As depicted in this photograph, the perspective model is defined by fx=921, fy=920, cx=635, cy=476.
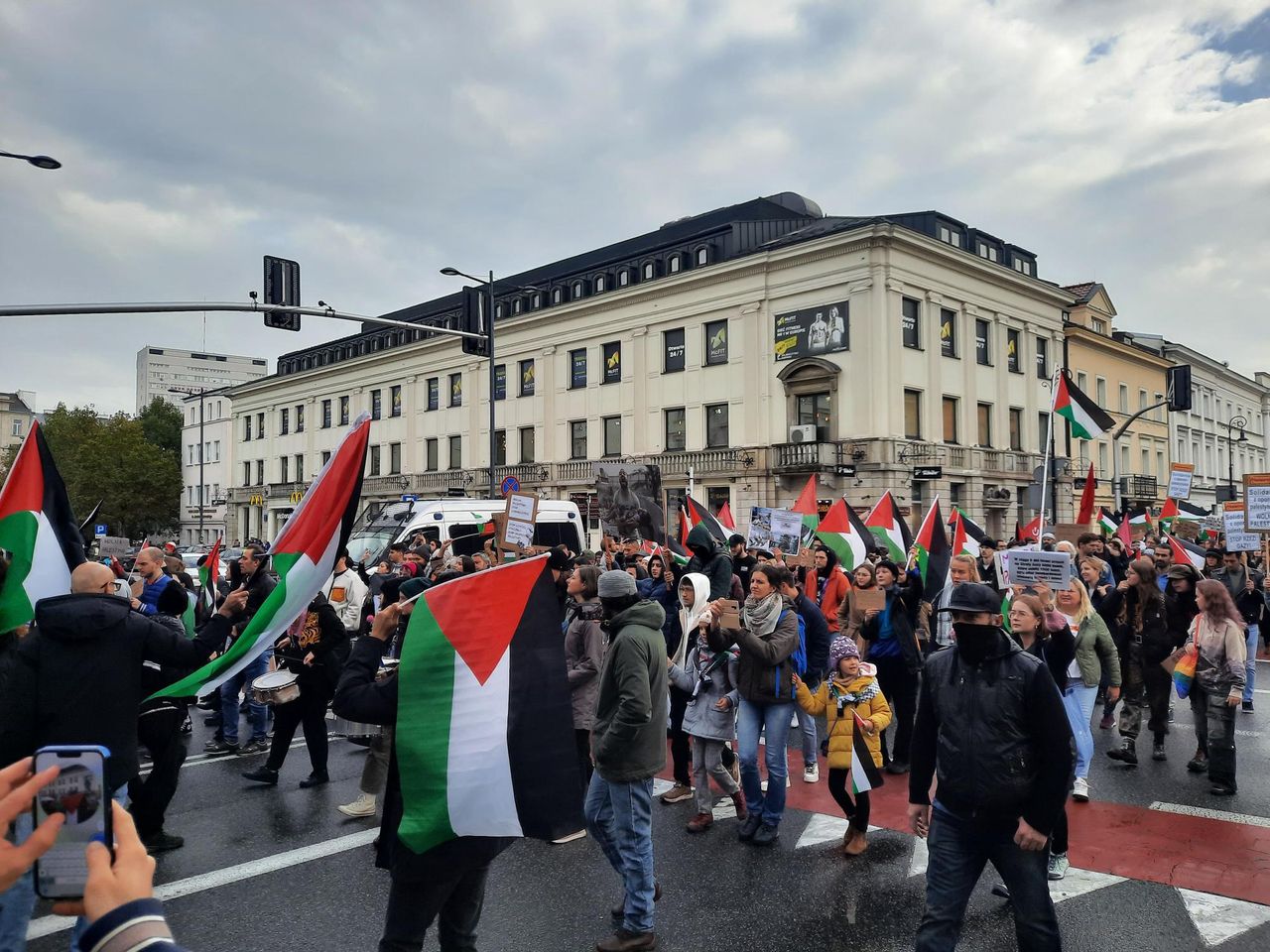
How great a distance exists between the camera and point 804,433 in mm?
32156

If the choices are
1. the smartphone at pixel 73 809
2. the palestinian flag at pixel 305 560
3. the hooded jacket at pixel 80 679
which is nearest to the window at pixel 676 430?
the palestinian flag at pixel 305 560

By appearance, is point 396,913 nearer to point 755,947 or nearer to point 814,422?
point 755,947

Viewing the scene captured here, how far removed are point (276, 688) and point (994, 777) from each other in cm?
528

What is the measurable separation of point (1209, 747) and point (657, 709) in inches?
207

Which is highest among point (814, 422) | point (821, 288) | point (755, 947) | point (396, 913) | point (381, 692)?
point (821, 288)

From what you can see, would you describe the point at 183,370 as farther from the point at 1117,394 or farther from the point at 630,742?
the point at 630,742

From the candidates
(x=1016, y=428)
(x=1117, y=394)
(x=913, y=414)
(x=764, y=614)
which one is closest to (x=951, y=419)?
(x=913, y=414)

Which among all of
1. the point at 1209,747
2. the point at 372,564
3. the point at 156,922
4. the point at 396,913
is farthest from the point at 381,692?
the point at 372,564

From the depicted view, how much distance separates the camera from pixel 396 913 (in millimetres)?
3449

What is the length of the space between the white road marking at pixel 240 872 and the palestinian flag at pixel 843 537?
27.8 feet

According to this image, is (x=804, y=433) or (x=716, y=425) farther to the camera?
(x=716, y=425)

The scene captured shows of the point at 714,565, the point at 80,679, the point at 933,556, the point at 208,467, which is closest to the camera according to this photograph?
the point at 80,679

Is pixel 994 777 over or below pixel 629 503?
below

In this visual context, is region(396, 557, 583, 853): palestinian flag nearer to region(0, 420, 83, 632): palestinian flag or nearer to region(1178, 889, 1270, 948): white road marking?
region(0, 420, 83, 632): palestinian flag
